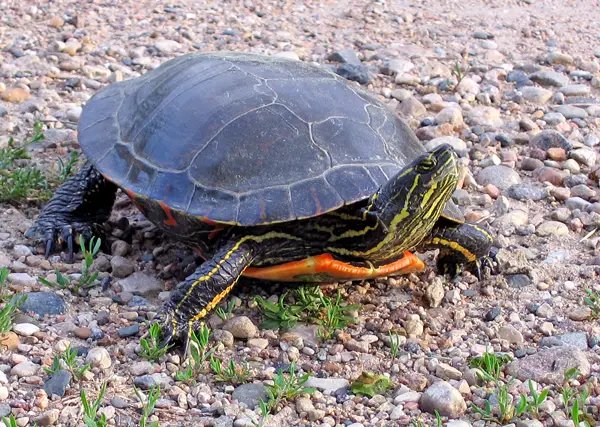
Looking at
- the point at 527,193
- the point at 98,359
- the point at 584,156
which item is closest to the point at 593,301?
the point at 527,193

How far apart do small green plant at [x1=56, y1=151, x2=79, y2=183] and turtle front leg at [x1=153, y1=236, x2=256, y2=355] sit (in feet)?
6.98

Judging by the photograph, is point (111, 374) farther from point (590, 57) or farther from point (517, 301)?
point (590, 57)

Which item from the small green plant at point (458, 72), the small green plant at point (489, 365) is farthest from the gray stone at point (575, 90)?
the small green plant at point (489, 365)

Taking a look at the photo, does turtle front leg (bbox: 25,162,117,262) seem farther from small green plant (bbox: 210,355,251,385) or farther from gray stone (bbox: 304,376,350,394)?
gray stone (bbox: 304,376,350,394)

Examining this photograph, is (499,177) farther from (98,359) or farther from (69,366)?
(69,366)

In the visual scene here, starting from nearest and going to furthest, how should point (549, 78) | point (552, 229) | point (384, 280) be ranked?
point (384, 280)
point (552, 229)
point (549, 78)

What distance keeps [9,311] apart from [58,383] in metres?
0.65

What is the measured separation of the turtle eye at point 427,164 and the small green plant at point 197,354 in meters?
1.49

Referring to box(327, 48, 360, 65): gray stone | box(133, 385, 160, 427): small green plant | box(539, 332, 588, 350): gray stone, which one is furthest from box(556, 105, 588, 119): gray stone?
box(133, 385, 160, 427): small green plant

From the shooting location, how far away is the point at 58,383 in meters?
3.90

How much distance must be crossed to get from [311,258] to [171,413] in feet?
4.54

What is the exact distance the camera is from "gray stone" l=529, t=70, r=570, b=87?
8344mm

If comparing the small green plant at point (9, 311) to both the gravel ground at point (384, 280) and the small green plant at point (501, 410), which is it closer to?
the gravel ground at point (384, 280)

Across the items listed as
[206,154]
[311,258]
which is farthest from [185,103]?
[311,258]
